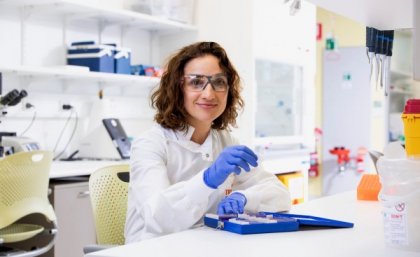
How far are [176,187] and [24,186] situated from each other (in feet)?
3.99

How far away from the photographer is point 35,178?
8.22ft

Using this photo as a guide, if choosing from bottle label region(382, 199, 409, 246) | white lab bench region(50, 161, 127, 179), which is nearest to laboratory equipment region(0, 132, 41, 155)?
white lab bench region(50, 161, 127, 179)

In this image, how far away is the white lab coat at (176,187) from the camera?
4.87ft

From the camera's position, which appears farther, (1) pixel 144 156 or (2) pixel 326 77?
(2) pixel 326 77

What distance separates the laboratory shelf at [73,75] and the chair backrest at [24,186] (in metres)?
0.68

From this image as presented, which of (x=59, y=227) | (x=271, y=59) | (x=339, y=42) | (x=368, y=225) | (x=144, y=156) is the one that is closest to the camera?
(x=368, y=225)

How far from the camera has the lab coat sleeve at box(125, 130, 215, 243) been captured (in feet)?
4.84

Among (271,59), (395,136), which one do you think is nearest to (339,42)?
Answer: (395,136)

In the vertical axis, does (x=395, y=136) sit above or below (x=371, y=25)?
A: below

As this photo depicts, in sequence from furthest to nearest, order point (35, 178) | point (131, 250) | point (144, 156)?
point (35, 178) < point (144, 156) < point (131, 250)

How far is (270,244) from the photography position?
121 cm

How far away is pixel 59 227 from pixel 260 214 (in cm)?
159

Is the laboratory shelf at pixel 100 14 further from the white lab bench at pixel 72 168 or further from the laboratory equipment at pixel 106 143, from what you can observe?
the white lab bench at pixel 72 168

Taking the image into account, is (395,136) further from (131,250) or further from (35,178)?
(131,250)
